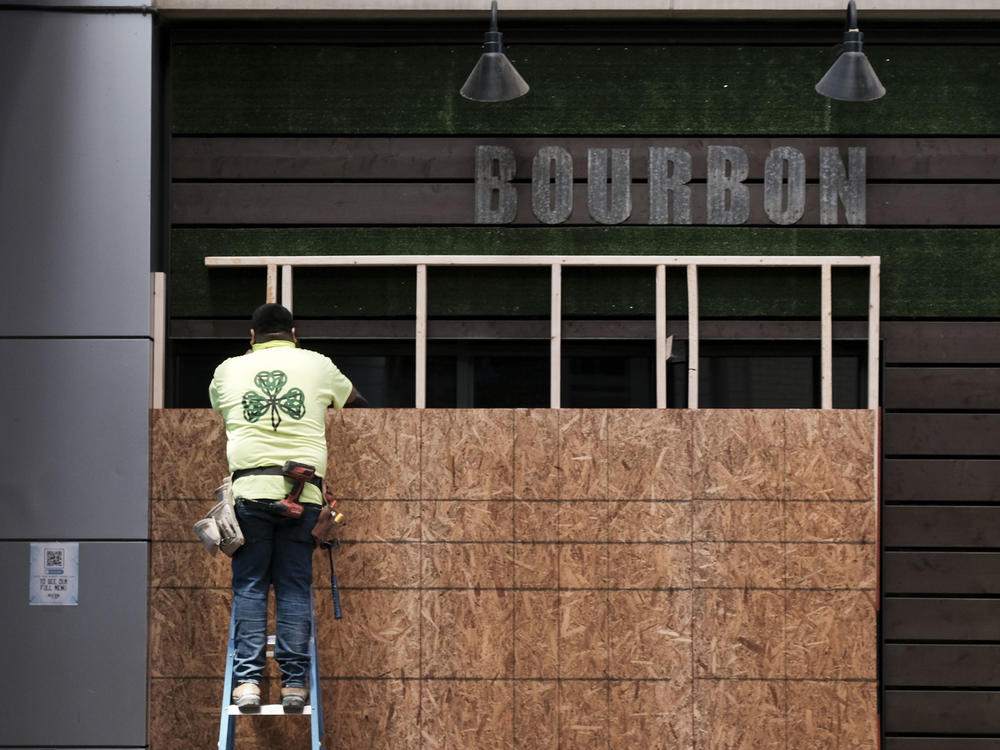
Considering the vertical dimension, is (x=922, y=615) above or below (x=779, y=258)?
below

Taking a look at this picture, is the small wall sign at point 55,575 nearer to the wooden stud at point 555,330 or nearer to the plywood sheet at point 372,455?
the plywood sheet at point 372,455

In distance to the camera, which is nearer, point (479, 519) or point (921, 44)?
point (479, 519)

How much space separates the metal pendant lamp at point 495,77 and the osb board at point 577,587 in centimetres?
192

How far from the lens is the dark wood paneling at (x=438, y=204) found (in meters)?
7.65

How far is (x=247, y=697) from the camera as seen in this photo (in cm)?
616

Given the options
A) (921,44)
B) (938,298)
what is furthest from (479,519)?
(921,44)

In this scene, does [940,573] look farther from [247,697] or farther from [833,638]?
[247,697]

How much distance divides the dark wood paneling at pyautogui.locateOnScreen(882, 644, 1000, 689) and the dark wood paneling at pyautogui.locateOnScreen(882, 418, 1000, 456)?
4.00 feet

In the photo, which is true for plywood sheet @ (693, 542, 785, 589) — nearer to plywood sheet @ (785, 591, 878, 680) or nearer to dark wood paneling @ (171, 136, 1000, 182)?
plywood sheet @ (785, 591, 878, 680)

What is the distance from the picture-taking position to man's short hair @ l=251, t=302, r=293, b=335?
6621 mm

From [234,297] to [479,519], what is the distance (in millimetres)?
2152

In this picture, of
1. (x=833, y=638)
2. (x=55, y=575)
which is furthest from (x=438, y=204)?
(x=833, y=638)

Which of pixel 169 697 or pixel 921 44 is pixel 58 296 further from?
pixel 921 44

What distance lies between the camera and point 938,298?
25.0 feet
